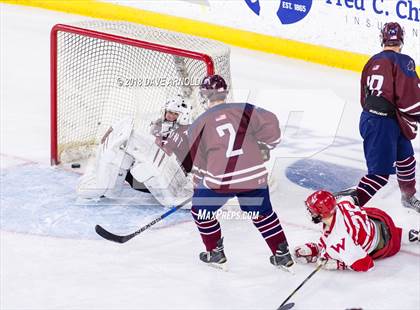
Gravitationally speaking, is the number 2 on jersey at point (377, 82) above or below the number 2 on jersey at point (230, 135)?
above

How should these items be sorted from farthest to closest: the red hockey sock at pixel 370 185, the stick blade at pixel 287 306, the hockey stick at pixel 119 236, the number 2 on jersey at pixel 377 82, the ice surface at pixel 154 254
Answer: the red hockey sock at pixel 370 185 → the number 2 on jersey at pixel 377 82 → the hockey stick at pixel 119 236 → the ice surface at pixel 154 254 → the stick blade at pixel 287 306

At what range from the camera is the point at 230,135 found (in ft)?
13.1

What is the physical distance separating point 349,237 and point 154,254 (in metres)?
0.93

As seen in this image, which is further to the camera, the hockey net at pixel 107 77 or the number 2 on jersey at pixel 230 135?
the hockey net at pixel 107 77

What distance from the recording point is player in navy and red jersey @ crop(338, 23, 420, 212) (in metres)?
4.51

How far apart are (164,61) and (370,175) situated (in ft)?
4.74

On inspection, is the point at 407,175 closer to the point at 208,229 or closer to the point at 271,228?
the point at 271,228

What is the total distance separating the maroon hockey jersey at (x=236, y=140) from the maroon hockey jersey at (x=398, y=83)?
79cm

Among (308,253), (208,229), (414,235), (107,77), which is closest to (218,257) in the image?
(208,229)

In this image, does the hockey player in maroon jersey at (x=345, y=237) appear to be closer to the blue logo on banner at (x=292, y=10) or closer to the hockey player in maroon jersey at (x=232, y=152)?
the hockey player in maroon jersey at (x=232, y=152)

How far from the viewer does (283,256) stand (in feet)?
13.7

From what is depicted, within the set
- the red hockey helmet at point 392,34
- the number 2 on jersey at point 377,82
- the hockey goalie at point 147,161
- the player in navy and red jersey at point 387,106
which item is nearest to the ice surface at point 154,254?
the hockey goalie at point 147,161

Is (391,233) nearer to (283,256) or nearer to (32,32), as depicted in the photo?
(283,256)

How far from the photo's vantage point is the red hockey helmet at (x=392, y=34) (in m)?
4.57
